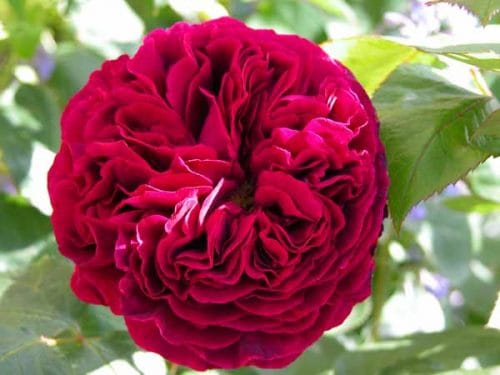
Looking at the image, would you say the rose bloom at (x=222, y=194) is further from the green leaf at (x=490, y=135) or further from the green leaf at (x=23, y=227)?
the green leaf at (x=23, y=227)

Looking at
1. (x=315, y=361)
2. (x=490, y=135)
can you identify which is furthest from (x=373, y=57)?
(x=315, y=361)

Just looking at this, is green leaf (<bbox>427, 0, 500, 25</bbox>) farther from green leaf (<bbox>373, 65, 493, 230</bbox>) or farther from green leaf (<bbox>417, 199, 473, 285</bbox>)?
green leaf (<bbox>417, 199, 473, 285</bbox>)

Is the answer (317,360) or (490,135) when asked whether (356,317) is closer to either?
(317,360)

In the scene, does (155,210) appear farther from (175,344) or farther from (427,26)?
(427,26)

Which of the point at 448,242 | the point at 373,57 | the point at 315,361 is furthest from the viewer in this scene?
the point at 448,242

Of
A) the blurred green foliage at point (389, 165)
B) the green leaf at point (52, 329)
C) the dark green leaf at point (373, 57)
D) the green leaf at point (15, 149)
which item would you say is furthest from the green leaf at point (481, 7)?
the green leaf at point (15, 149)

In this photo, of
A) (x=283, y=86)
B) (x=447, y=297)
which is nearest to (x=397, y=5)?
(x=447, y=297)
